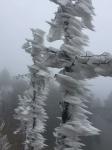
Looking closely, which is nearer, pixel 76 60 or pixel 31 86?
pixel 76 60

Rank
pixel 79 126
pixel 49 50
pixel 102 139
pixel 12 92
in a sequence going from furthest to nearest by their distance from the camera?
pixel 12 92 → pixel 102 139 → pixel 49 50 → pixel 79 126

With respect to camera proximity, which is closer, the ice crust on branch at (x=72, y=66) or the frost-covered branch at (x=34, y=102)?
the ice crust on branch at (x=72, y=66)

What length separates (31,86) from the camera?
31688mm

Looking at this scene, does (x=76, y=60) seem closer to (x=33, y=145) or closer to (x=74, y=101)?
(x=74, y=101)

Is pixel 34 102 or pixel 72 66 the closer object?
pixel 72 66

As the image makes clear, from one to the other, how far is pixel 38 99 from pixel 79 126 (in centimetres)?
1636

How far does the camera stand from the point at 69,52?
1644cm

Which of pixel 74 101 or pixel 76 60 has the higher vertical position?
pixel 76 60

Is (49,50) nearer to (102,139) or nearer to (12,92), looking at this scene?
(102,139)

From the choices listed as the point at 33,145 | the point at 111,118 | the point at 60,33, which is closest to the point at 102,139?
the point at 111,118

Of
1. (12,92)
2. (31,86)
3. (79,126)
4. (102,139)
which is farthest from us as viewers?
(12,92)

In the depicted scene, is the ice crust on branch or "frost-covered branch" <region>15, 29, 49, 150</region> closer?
the ice crust on branch

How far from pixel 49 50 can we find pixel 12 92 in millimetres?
103736

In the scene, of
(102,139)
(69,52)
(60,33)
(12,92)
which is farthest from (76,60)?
(12,92)
